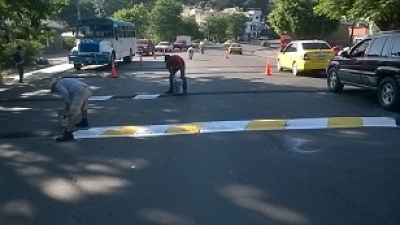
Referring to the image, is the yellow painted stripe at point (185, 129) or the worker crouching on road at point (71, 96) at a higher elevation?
the worker crouching on road at point (71, 96)

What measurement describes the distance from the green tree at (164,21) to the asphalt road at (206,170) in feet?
244

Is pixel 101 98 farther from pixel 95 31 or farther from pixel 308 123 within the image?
pixel 95 31

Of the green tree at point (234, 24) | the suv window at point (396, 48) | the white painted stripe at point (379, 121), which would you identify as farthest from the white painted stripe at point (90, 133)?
the green tree at point (234, 24)

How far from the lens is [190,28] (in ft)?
319

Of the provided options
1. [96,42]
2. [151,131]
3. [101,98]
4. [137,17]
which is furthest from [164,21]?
[151,131]

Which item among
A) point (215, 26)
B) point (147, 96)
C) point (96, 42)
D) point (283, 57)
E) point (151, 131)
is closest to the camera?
point (151, 131)

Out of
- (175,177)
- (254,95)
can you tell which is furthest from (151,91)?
(175,177)

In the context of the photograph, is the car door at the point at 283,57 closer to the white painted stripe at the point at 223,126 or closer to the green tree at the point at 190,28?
the white painted stripe at the point at 223,126

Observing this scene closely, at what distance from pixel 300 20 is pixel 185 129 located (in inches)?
1331

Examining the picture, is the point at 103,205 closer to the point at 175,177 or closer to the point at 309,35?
the point at 175,177

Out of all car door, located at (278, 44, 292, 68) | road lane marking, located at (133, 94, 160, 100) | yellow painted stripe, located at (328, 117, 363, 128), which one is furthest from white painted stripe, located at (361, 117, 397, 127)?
car door, located at (278, 44, 292, 68)

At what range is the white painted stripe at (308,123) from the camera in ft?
28.1

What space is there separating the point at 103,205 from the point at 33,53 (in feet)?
97.1

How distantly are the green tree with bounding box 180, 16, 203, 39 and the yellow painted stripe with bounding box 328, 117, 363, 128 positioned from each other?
81.3m
